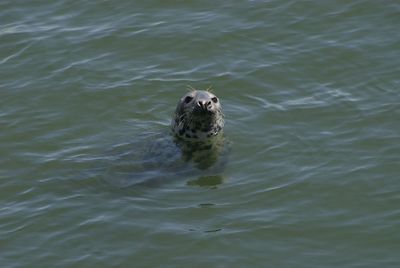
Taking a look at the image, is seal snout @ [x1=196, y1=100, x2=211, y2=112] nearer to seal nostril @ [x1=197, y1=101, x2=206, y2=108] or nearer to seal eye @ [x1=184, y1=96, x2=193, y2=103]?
seal nostril @ [x1=197, y1=101, x2=206, y2=108]

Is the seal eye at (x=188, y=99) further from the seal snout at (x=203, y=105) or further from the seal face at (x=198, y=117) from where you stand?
the seal snout at (x=203, y=105)

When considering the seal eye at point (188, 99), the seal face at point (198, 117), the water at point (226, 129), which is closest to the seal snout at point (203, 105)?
the seal face at point (198, 117)

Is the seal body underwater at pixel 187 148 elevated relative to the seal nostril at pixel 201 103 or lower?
lower

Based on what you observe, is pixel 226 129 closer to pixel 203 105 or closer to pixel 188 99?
pixel 188 99

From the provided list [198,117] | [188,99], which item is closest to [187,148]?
[198,117]

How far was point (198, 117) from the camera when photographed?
1247cm

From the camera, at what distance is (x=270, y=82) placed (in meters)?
14.2

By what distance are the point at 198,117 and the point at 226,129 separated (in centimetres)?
79

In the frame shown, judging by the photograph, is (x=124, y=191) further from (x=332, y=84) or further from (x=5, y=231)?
(x=332, y=84)

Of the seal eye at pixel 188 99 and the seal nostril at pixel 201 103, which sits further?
the seal eye at pixel 188 99

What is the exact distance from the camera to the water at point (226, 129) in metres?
10.7

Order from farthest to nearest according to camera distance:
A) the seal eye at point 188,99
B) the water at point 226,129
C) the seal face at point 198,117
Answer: the seal eye at point 188,99 < the seal face at point 198,117 < the water at point 226,129

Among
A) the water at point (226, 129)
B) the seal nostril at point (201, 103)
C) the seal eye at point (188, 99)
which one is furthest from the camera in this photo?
the seal eye at point (188, 99)

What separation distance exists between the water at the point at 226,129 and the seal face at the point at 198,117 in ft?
1.36
